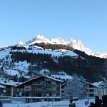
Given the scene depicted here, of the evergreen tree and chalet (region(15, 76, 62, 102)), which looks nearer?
the evergreen tree

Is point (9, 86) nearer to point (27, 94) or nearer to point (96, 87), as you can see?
point (27, 94)

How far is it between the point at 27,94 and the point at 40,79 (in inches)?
231

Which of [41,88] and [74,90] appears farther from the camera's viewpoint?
[41,88]

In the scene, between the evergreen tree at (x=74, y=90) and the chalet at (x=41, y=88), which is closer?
the evergreen tree at (x=74, y=90)

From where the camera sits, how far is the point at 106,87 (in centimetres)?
14325

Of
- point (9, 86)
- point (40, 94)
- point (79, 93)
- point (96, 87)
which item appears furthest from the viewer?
point (96, 87)

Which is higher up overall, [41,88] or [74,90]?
[41,88]

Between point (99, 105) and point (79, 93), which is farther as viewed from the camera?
point (79, 93)

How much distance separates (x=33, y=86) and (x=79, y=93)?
15.4 metres

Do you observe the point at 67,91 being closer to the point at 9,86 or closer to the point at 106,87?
the point at 9,86

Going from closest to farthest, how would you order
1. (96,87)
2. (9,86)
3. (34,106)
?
(34,106) → (9,86) → (96,87)

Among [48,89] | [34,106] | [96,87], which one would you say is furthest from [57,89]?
[34,106]

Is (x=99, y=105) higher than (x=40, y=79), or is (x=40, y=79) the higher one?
(x=40, y=79)

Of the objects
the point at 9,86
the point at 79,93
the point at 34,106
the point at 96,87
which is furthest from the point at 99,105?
the point at 96,87
